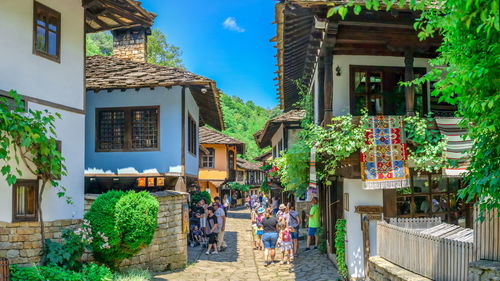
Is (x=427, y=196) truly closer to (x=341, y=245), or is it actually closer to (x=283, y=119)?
(x=341, y=245)

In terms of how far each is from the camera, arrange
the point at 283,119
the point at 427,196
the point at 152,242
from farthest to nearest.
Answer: the point at 283,119
the point at 152,242
the point at 427,196

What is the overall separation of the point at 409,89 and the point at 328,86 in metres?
1.72

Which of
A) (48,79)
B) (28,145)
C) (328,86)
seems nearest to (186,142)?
(48,79)

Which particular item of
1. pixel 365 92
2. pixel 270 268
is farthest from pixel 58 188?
pixel 365 92

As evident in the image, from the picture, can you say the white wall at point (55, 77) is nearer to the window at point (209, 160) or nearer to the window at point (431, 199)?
the window at point (431, 199)

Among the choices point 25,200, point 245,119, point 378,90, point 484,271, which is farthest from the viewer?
point 245,119

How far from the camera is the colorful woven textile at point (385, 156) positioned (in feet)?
33.7

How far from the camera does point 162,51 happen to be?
133ft

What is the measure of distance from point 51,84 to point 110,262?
4155 millimetres

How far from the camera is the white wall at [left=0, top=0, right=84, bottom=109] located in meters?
9.13

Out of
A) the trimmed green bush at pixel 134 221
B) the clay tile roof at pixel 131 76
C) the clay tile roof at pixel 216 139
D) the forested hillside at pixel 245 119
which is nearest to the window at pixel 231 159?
the clay tile roof at pixel 216 139

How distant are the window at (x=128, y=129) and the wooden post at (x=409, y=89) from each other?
288 inches

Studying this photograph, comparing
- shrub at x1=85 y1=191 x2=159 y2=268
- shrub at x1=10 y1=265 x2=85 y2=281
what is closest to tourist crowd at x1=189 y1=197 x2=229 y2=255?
shrub at x1=85 y1=191 x2=159 y2=268

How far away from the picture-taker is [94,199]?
11.3 m
